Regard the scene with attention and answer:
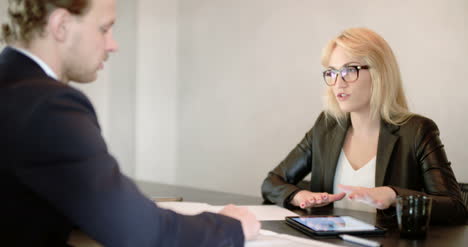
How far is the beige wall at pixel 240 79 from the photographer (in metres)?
3.01

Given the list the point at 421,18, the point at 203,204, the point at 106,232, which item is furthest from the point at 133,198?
the point at 421,18

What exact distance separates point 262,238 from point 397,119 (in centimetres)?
129

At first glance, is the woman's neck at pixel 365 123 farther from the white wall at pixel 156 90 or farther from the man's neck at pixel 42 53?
the white wall at pixel 156 90

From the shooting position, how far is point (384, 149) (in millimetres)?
2320

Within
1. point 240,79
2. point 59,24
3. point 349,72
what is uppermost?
point 59,24

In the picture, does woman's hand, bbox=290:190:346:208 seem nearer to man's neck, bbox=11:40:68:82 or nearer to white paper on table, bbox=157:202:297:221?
white paper on table, bbox=157:202:297:221

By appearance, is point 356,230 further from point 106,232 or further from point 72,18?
point 72,18

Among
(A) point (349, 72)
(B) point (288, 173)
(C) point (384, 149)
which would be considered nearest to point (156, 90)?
(B) point (288, 173)

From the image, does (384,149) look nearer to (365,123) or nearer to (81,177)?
(365,123)

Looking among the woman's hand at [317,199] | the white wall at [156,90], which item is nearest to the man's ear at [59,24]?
the woman's hand at [317,199]

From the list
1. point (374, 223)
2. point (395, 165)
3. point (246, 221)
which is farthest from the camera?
point (395, 165)

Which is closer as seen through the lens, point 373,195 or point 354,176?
point 373,195

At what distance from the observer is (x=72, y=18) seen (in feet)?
3.50

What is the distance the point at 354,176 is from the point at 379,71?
525 millimetres
